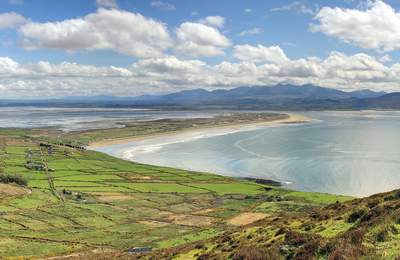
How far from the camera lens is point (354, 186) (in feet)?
353

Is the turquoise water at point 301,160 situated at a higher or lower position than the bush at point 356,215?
lower

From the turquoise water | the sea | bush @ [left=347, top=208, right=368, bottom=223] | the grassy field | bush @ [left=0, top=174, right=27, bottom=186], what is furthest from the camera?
the turquoise water

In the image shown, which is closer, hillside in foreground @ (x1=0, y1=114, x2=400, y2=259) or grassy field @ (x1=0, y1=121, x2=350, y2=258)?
hillside in foreground @ (x1=0, y1=114, x2=400, y2=259)

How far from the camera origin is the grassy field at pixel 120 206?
58.6 meters

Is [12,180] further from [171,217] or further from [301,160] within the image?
[301,160]

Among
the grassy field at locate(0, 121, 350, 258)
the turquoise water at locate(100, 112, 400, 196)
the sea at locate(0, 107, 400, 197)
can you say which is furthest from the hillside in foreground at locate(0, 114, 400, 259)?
the turquoise water at locate(100, 112, 400, 196)

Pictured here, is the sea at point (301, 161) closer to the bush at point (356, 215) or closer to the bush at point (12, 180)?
the bush at point (12, 180)

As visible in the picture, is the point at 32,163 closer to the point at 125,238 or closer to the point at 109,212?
A: the point at 109,212

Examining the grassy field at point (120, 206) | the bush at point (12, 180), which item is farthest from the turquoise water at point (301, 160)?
the bush at point (12, 180)

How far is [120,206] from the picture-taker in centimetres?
8600

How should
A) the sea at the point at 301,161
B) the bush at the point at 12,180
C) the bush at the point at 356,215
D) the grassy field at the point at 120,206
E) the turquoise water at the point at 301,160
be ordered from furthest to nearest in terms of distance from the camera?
the turquoise water at the point at 301,160 → the sea at the point at 301,161 → the bush at the point at 12,180 → the grassy field at the point at 120,206 → the bush at the point at 356,215

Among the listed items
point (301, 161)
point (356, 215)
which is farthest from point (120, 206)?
point (301, 161)

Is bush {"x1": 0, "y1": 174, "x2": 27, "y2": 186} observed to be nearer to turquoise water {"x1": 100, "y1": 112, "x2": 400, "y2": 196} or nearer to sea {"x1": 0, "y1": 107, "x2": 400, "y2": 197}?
sea {"x1": 0, "y1": 107, "x2": 400, "y2": 197}

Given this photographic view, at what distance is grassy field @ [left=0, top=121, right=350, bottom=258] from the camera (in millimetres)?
58562
